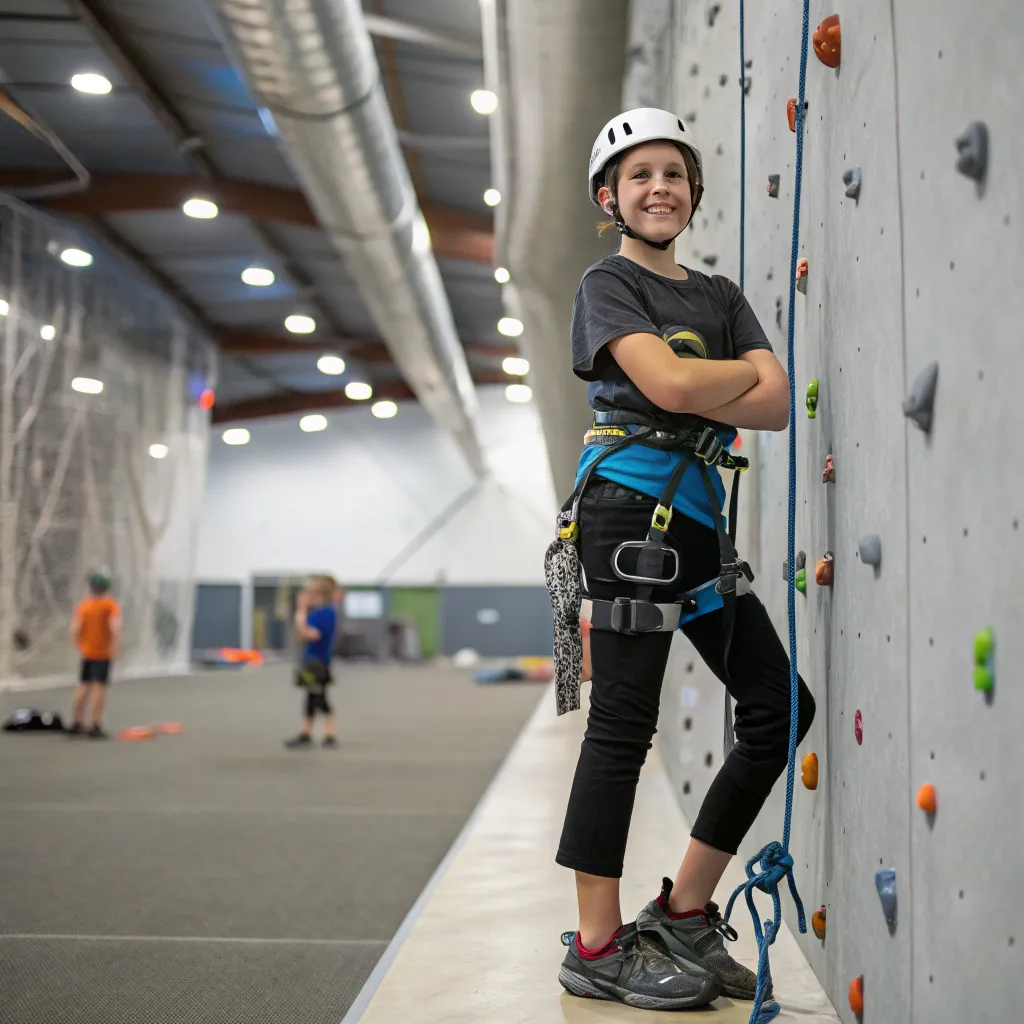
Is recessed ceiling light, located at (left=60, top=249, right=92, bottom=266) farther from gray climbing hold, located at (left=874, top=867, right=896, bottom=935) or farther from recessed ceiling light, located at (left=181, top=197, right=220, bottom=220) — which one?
gray climbing hold, located at (left=874, top=867, right=896, bottom=935)

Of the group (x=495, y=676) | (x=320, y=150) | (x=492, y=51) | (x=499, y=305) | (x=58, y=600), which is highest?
(x=499, y=305)

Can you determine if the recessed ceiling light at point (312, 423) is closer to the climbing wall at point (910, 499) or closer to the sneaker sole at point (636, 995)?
the climbing wall at point (910, 499)

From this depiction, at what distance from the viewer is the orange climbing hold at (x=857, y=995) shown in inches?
60.6

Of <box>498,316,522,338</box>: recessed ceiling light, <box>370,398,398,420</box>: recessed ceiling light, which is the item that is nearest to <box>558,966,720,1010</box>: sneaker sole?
<box>498,316,522,338</box>: recessed ceiling light

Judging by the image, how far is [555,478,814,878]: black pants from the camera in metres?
1.72

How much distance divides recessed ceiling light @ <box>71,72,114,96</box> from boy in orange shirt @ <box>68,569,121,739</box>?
409cm

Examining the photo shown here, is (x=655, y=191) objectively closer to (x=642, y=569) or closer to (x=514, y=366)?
(x=642, y=569)

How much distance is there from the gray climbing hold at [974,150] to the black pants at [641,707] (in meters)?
0.77

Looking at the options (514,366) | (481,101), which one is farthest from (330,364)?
(481,101)

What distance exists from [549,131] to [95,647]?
4591 mm

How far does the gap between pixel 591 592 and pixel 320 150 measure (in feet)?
16.9

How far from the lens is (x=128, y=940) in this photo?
232 centimetres

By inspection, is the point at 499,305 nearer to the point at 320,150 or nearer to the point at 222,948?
the point at 320,150

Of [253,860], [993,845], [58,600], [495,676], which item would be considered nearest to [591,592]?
[993,845]
